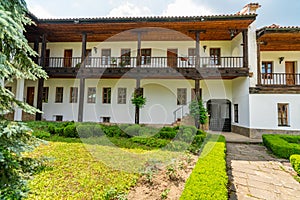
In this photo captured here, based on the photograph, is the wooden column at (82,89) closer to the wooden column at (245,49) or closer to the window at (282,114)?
the wooden column at (245,49)

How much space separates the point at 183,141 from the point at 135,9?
8777 millimetres

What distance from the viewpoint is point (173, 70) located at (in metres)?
11.0

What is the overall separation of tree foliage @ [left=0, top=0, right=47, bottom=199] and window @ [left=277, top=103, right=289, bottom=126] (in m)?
11.9

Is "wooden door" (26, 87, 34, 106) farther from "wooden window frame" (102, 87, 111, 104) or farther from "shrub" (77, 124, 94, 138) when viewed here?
"shrub" (77, 124, 94, 138)

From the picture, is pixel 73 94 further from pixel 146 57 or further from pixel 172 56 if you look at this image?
pixel 172 56

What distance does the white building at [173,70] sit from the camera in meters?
10.2

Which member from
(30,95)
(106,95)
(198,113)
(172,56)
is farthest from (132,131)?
(30,95)

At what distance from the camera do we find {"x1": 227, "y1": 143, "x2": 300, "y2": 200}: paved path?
13.0 ft

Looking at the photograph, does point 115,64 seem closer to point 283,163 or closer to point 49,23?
point 49,23

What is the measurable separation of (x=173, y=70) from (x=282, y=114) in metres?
6.65

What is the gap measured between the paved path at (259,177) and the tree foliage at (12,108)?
376cm

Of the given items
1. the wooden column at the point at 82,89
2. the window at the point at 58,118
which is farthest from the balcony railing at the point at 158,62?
the window at the point at 58,118

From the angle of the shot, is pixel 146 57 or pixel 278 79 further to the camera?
pixel 146 57

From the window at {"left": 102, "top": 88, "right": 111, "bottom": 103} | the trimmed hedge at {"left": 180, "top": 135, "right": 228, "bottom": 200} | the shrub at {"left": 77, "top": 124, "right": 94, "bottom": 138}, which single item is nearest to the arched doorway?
the window at {"left": 102, "top": 88, "right": 111, "bottom": 103}
